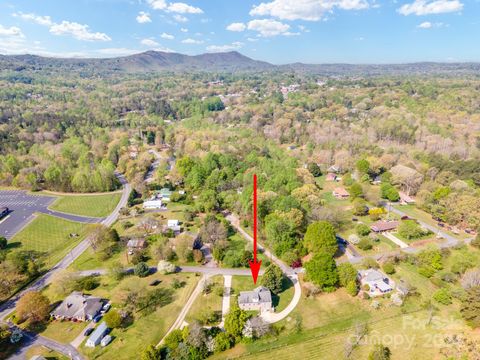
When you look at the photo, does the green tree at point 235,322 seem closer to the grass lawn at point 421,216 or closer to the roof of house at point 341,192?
the grass lawn at point 421,216

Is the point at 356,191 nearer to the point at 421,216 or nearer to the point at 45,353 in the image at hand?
the point at 421,216

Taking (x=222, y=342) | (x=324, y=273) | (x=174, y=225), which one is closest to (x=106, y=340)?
(x=222, y=342)

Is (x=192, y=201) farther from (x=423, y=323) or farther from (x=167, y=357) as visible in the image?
(x=423, y=323)

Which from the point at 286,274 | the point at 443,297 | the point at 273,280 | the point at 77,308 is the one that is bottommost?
the point at 286,274

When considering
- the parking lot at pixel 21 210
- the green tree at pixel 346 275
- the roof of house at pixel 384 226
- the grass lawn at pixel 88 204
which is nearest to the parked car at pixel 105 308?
the parking lot at pixel 21 210

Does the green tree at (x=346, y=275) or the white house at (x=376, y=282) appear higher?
the green tree at (x=346, y=275)

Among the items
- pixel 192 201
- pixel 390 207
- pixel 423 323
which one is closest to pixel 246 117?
pixel 192 201
